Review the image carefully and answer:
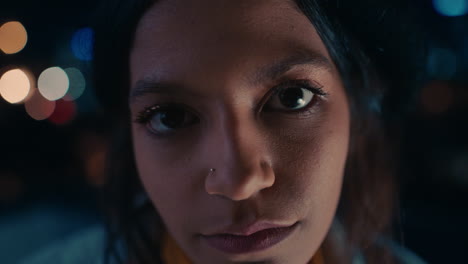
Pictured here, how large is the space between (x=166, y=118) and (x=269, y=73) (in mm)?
215

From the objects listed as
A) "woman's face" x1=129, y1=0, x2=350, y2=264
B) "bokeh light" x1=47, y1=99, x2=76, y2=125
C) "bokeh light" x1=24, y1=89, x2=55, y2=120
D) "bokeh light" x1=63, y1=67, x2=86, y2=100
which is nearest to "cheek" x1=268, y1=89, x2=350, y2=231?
"woman's face" x1=129, y1=0, x2=350, y2=264

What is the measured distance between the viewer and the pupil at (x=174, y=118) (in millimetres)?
739

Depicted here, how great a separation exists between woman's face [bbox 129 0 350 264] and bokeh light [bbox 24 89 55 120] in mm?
1051

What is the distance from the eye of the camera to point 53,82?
4.40ft

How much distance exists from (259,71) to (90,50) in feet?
1.48

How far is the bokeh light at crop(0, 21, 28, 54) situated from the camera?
1001mm

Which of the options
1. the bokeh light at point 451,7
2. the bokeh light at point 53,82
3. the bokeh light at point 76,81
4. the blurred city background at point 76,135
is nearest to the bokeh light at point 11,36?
the blurred city background at point 76,135

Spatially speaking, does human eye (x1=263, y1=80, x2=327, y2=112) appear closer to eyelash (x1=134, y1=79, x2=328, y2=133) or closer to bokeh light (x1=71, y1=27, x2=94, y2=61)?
eyelash (x1=134, y1=79, x2=328, y2=133)

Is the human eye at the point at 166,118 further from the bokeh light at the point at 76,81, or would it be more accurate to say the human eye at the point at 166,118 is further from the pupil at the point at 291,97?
the bokeh light at the point at 76,81

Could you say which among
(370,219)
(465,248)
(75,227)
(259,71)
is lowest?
(465,248)

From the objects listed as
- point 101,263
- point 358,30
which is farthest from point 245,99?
point 101,263

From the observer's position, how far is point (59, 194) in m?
2.22

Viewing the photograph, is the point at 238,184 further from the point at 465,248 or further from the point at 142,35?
the point at 465,248

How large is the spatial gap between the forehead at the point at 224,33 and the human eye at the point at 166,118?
8 cm
